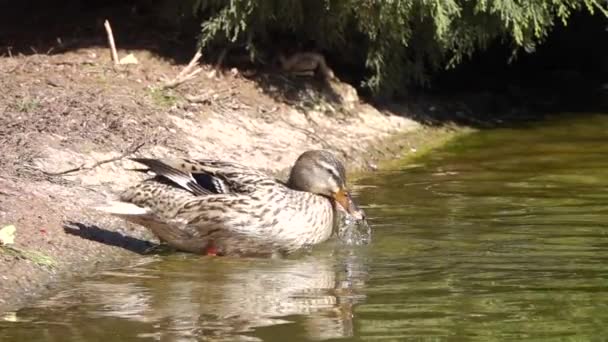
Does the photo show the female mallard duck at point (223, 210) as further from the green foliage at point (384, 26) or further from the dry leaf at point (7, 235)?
the green foliage at point (384, 26)

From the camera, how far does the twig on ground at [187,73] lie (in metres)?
13.7

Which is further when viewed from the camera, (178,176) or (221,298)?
(178,176)

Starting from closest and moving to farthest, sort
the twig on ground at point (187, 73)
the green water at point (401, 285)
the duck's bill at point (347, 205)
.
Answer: the green water at point (401, 285), the duck's bill at point (347, 205), the twig on ground at point (187, 73)

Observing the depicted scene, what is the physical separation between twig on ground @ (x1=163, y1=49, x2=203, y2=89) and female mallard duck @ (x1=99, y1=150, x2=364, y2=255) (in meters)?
4.16

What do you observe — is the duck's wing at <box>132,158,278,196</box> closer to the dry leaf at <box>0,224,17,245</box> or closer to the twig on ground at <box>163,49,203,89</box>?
the dry leaf at <box>0,224,17,245</box>

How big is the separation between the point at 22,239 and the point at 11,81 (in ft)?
14.8

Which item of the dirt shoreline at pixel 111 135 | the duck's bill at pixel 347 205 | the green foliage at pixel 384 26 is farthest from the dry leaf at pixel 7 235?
the green foliage at pixel 384 26

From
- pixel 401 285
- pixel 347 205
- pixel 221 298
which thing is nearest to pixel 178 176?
pixel 347 205

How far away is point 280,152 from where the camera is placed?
1285cm

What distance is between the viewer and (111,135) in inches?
457

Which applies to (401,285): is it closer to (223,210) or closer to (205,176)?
(223,210)

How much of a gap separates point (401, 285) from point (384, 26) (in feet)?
23.0

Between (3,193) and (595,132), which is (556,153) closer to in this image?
(595,132)

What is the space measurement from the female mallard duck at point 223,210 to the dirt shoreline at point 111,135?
0.34 m
